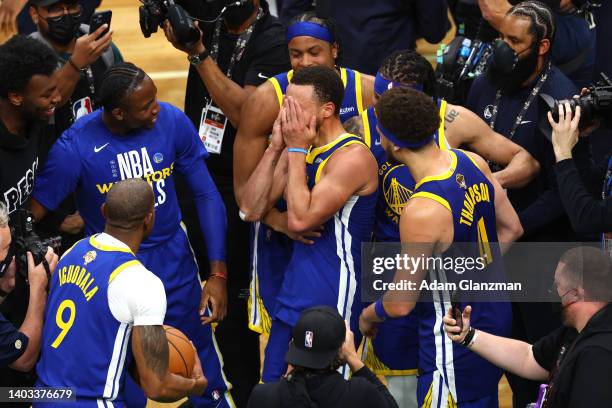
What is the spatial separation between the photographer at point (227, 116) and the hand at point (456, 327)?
1689mm

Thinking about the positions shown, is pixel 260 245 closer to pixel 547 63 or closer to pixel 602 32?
pixel 547 63

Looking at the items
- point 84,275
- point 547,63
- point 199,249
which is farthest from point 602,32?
point 84,275

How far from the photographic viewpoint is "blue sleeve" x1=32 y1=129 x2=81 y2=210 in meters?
4.98

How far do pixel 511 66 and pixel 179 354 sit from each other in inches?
91.6

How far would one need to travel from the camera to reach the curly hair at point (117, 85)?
16.1ft

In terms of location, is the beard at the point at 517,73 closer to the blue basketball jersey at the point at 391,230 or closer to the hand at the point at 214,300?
the blue basketball jersey at the point at 391,230

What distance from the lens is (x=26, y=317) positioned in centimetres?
434

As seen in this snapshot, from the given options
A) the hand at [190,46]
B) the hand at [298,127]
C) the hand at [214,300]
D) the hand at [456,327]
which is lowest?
the hand at [214,300]

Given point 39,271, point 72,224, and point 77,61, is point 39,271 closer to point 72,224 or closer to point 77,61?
point 72,224

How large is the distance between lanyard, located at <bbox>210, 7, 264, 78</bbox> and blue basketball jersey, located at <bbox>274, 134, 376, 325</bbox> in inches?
53.8

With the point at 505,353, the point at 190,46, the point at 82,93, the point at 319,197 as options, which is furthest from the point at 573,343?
the point at 82,93

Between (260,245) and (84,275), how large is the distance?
133cm

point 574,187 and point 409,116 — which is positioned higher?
point 409,116

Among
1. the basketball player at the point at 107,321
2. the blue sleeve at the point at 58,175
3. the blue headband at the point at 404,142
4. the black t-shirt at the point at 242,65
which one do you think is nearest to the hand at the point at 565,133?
the blue headband at the point at 404,142
